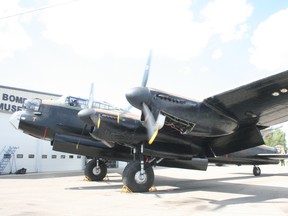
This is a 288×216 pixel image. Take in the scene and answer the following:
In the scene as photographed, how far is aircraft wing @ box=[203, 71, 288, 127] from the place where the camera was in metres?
9.49

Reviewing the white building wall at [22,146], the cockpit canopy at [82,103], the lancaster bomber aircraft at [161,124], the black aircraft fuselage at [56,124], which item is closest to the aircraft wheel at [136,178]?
the lancaster bomber aircraft at [161,124]

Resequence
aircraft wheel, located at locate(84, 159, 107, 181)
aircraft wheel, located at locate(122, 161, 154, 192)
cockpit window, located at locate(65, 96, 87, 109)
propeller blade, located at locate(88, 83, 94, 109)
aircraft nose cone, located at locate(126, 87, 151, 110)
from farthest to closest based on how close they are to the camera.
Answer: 1. aircraft wheel, located at locate(84, 159, 107, 181)
2. cockpit window, located at locate(65, 96, 87, 109)
3. propeller blade, located at locate(88, 83, 94, 109)
4. aircraft wheel, located at locate(122, 161, 154, 192)
5. aircraft nose cone, located at locate(126, 87, 151, 110)

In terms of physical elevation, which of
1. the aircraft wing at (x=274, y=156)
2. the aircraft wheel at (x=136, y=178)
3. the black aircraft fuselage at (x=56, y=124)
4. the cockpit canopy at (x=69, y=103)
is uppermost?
the cockpit canopy at (x=69, y=103)

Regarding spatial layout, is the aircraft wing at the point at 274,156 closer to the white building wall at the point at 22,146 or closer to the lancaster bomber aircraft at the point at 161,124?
the lancaster bomber aircraft at the point at 161,124

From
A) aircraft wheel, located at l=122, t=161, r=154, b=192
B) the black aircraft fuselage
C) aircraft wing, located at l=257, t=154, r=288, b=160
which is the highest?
the black aircraft fuselage

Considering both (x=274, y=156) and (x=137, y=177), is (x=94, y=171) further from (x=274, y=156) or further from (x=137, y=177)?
(x=274, y=156)

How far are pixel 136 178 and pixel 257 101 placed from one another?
4.96 meters

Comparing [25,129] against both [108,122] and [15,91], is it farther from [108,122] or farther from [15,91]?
[15,91]

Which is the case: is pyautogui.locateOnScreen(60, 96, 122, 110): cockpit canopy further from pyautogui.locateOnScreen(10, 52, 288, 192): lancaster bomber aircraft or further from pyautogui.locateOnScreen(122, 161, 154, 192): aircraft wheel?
pyautogui.locateOnScreen(122, 161, 154, 192): aircraft wheel

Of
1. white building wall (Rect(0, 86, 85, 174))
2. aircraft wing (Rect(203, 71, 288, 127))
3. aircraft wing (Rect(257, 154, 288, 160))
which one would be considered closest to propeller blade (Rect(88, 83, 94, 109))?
aircraft wing (Rect(203, 71, 288, 127))

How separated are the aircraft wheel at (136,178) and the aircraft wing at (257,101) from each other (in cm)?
340

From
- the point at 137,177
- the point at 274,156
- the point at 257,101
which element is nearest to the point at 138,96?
the point at 137,177

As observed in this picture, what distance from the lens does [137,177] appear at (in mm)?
11234

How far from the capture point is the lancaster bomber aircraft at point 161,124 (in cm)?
1030
